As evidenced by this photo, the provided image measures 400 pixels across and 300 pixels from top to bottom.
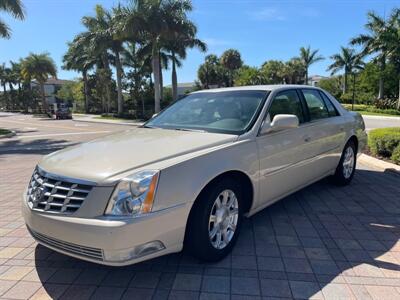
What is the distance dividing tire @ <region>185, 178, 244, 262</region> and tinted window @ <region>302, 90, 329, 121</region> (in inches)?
77.7

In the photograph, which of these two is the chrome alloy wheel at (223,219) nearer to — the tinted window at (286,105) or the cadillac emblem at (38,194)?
the tinted window at (286,105)

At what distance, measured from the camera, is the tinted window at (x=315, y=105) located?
4758mm

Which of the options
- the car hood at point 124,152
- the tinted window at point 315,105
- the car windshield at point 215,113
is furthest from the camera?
the tinted window at point 315,105

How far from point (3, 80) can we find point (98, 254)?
77372 mm

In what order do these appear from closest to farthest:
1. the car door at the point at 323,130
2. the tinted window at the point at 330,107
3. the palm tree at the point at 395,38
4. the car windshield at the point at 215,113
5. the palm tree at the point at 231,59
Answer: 1. the car windshield at the point at 215,113
2. the car door at the point at 323,130
3. the tinted window at the point at 330,107
4. the palm tree at the point at 395,38
5. the palm tree at the point at 231,59

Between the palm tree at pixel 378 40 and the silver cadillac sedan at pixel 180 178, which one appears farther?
the palm tree at pixel 378 40

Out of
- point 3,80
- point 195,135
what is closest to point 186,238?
point 195,135

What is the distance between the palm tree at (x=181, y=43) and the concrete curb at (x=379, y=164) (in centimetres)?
2036

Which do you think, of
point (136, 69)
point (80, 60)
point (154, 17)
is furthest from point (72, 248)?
point (80, 60)

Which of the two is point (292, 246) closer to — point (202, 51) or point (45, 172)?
point (45, 172)

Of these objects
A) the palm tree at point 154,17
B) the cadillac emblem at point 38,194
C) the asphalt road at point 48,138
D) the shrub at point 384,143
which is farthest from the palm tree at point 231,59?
the cadillac emblem at point 38,194

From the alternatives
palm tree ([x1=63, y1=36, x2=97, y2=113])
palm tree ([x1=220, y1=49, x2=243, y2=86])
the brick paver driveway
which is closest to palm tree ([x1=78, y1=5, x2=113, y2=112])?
palm tree ([x1=63, y1=36, x2=97, y2=113])

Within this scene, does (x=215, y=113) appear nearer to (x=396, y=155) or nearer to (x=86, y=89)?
(x=396, y=155)

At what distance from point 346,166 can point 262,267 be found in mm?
3165
